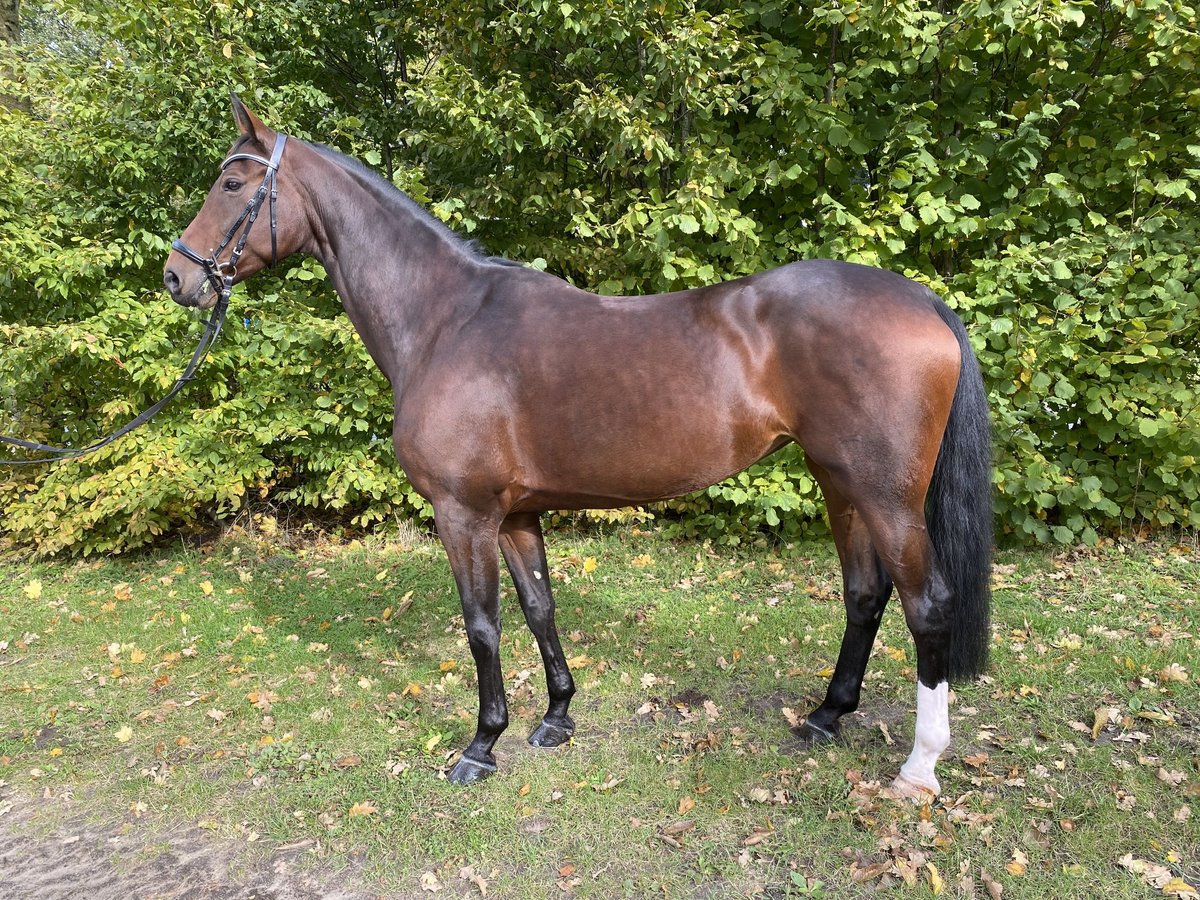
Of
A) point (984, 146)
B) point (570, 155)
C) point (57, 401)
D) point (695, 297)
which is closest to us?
point (695, 297)

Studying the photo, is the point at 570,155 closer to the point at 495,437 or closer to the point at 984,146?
the point at 984,146

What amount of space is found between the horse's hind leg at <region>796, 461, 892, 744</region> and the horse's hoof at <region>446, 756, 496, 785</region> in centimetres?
138

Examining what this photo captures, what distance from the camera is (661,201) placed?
5.31 m

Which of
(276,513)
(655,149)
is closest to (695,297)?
(655,149)

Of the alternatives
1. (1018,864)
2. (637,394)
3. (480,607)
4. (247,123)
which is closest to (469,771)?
(480,607)

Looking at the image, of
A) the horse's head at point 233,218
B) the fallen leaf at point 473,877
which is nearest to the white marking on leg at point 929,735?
the fallen leaf at point 473,877

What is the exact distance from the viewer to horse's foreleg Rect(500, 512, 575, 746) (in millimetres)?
3240

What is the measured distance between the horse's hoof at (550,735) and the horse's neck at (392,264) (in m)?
1.69

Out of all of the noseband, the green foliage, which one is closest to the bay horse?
the noseband

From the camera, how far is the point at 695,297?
2.72 m

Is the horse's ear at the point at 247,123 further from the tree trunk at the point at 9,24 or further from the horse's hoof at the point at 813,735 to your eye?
the tree trunk at the point at 9,24

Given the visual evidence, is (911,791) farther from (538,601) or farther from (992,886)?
(538,601)

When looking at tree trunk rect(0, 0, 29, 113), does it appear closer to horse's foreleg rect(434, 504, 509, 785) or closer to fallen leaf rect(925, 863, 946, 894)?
horse's foreleg rect(434, 504, 509, 785)

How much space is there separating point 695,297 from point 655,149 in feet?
9.03
